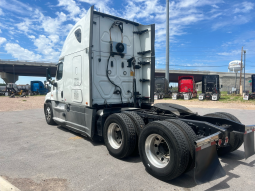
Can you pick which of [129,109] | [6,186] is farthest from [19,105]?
[6,186]

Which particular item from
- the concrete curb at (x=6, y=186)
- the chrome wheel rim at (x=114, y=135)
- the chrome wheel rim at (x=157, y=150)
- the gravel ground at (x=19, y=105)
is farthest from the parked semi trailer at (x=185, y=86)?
the concrete curb at (x=6, y=186)

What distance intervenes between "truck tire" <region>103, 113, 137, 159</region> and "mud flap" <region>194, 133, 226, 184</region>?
1572 mm

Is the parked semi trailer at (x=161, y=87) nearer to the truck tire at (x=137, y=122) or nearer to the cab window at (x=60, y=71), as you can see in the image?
the cab window at (x=60, y=71)

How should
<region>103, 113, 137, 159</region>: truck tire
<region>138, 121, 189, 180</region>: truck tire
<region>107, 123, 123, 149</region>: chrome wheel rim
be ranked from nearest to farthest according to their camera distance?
<region>138, 121, 189, 180</region>: truck tire
<region>103, 113, 137, 159</region>: truck tire
<region>107, 123, 123, 149</region>: chrome wheel rim

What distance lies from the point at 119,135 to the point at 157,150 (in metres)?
1.33

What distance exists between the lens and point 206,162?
10.2ft

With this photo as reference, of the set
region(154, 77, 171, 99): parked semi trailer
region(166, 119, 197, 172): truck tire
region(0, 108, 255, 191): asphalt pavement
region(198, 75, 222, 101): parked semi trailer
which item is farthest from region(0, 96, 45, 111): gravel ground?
region(198, 75, 222, 101): parked semi trailer

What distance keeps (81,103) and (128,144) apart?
2308 millimetres

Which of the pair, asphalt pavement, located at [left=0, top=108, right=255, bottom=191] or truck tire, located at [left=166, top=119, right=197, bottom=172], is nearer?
truck tire, located at [left=166, top=119, right=197, bottom=172]

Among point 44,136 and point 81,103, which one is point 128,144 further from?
point 44,136

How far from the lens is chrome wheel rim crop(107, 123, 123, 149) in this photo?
469 centimetres

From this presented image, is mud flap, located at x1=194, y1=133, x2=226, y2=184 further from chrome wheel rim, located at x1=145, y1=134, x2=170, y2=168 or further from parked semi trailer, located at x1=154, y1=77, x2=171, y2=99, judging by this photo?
parked semi trailer, located at x1=154, y1=77, x2=171, y2=99

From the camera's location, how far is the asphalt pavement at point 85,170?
10.7 ft

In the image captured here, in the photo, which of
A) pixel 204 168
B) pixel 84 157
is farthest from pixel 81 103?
pixel 204 168
